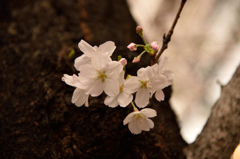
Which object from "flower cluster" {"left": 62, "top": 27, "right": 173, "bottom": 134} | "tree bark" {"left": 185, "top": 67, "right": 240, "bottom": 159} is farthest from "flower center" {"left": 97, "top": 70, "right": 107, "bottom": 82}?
"tree bark" {"left": 185, "top": 67, "right": 240, "bottom": 159}

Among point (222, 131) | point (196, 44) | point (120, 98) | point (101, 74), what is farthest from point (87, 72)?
point (196, 44)

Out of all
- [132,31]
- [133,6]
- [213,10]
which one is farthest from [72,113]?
[213,10]

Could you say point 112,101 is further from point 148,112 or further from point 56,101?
point 56,101

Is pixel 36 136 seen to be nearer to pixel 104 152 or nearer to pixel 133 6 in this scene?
pixel 104 152

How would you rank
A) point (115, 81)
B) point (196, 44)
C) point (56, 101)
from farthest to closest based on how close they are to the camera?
point (196, 44) < point (56, 101) < point (115, 81)

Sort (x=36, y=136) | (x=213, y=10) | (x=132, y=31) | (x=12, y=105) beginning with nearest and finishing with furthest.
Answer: (x=36, y=136)
(x=12, y=105)
(x=132, y=31)
(x=213, y=10)

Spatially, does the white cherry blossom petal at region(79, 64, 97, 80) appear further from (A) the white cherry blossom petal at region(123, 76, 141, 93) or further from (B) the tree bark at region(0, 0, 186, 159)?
(B) the tree bark at region(0, 0, 186, 159)
